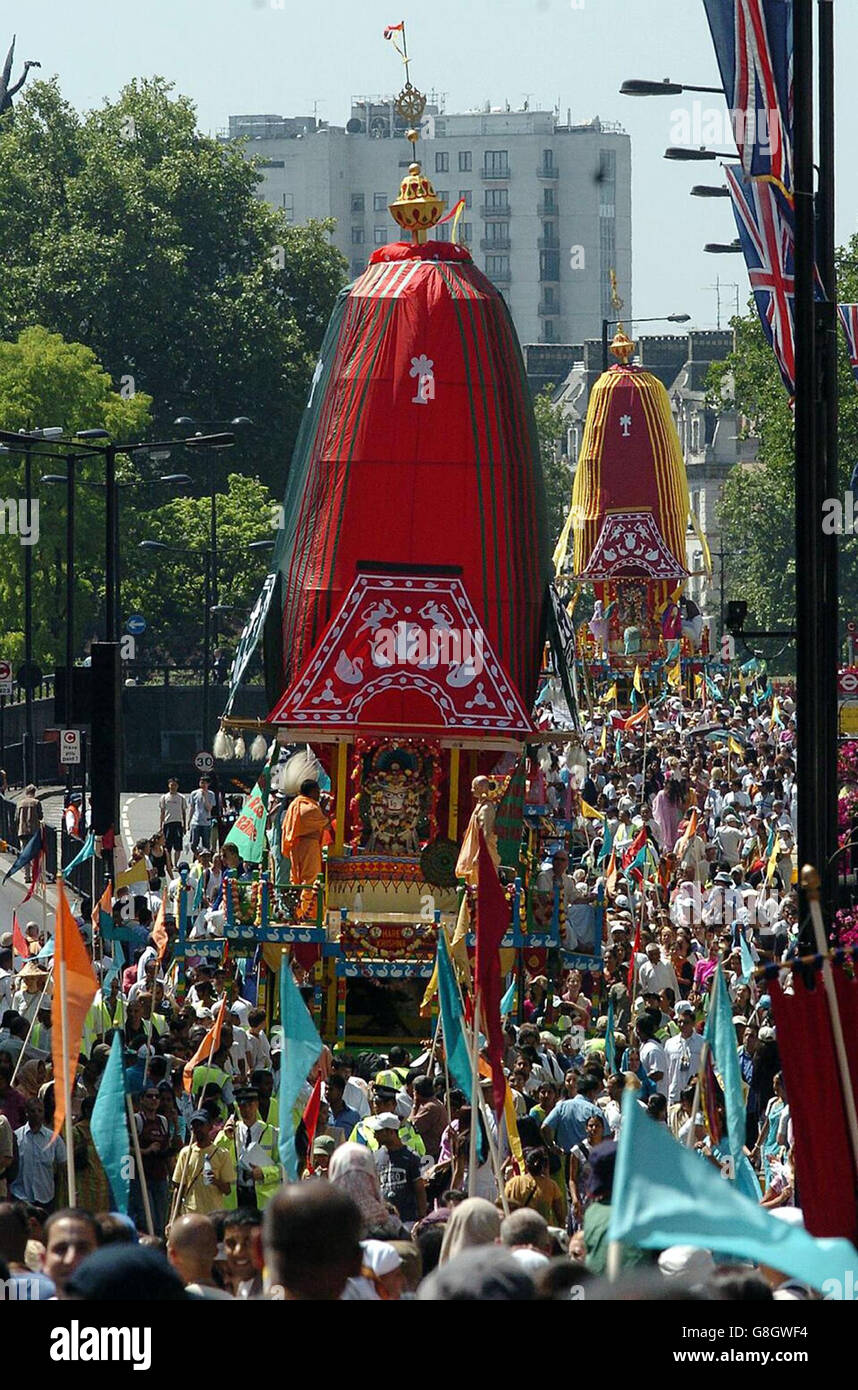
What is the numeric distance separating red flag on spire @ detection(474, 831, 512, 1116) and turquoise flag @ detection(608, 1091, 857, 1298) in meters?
5.66

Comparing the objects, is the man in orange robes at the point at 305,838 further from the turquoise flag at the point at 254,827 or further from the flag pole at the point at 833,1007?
the flag pole at the point at 833,1007

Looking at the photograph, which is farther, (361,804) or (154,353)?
(154,353)

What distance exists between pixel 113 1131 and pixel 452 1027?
101 inches

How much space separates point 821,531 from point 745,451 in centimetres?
11037

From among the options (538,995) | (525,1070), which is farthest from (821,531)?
(538,995)

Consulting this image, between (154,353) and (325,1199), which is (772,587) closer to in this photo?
(154,353)

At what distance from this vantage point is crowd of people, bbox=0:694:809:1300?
6.70 m

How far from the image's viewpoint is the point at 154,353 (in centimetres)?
7350

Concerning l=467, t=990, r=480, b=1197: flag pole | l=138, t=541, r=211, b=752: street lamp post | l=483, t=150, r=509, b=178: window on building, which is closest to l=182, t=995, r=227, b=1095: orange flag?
l=467, t=990, r=480, b=1197: flag pole

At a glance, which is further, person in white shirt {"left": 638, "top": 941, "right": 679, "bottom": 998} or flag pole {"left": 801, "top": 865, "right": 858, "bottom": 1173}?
person in white shirt {"left": 638, "top": 941, "right": 679, "bottom": 998}

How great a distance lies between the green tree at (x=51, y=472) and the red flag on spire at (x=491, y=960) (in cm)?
3725

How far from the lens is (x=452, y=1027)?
1357cm

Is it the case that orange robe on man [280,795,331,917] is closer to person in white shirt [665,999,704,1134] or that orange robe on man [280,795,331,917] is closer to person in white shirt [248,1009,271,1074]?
person in white shirt [248,1009,271,1074]

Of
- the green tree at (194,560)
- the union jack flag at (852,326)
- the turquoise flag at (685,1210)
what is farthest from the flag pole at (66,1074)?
the green tree at (194,560)
